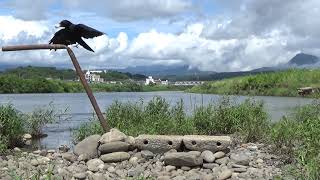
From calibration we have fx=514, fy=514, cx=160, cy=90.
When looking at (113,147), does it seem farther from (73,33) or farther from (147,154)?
(73,33)

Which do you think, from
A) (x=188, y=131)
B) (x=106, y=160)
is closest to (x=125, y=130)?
(x=188, y=131)

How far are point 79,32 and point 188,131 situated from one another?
4.82 metres

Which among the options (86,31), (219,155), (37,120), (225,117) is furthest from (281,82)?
(86,31)

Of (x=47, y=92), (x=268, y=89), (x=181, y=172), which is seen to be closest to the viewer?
(x=181, y=172)

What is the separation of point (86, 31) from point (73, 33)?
280mm

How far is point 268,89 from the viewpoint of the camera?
68.8 metres

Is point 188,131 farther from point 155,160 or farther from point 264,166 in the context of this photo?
point 264,166

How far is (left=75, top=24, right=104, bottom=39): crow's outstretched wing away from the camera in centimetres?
1048

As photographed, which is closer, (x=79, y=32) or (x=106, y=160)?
(x=79, y=32)

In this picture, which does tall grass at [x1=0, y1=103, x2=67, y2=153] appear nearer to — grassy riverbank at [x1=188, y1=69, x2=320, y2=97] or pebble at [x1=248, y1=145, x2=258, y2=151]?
pebble at [x1=248, y1=145, x2=258, y2=151]

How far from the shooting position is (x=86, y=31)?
10.5 m

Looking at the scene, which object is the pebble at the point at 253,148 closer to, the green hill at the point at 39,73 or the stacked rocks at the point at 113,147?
the stacked rocks at the point at 113,147

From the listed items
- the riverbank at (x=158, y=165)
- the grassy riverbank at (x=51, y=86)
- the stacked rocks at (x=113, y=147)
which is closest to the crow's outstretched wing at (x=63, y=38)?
the stacked rocks at (x=113, y=147)

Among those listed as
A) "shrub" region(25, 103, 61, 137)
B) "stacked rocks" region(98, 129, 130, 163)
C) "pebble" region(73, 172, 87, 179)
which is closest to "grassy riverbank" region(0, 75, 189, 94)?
"shrub" region(25, 103, 61, 137)
